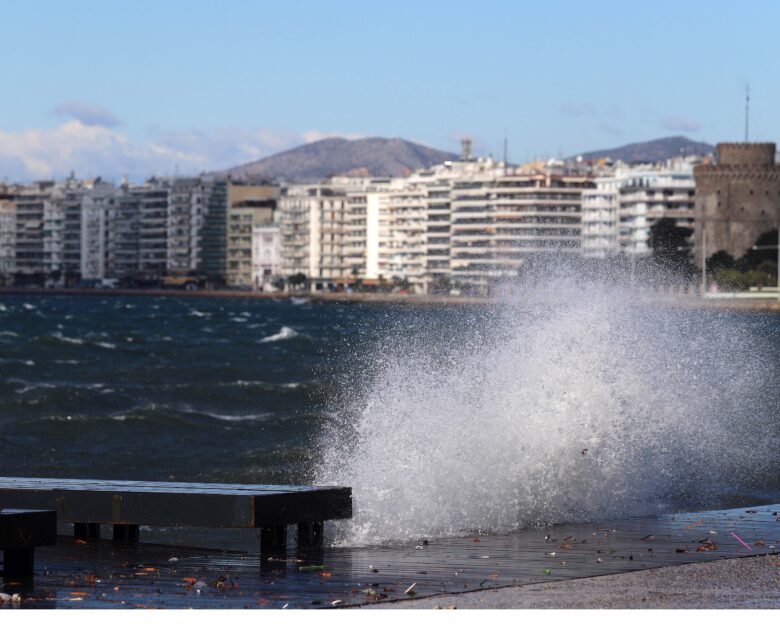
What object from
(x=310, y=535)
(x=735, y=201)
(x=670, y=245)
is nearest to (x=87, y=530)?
(x=310, y=535)

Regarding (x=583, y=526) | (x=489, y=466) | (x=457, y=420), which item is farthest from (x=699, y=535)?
(x=457, y=420)

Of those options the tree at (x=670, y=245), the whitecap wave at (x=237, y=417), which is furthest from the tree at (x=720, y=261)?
the whitecap wave at (x=237, y=417)

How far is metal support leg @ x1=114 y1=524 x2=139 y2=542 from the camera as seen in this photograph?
13266mm

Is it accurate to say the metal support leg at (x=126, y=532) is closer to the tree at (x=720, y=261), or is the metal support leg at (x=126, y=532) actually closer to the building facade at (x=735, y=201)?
the tree at (x=720, y=261)

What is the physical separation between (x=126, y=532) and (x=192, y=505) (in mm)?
1071

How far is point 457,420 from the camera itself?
61.4ft

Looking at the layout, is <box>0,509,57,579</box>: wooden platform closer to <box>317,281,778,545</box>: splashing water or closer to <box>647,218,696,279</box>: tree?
<box>317,281,778,545</box>: splashing water

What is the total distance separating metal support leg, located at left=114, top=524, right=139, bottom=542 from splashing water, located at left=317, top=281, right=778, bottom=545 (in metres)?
1.71

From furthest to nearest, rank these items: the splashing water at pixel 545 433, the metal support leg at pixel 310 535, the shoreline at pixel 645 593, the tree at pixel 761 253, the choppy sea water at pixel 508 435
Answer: the tree at pixel 761 253 < the choppy sea water at pixel 508 435 < the splashing water at pixel 545 433 < the metal support leg at pixel 310 535 < the shoreline at pixel 645 593

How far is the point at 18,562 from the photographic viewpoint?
35.9 feet

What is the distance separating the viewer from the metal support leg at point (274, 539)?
12633mm

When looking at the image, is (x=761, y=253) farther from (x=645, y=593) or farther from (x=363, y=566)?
(x=645, y=593)

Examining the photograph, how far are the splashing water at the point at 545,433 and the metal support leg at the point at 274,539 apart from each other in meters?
1.32
